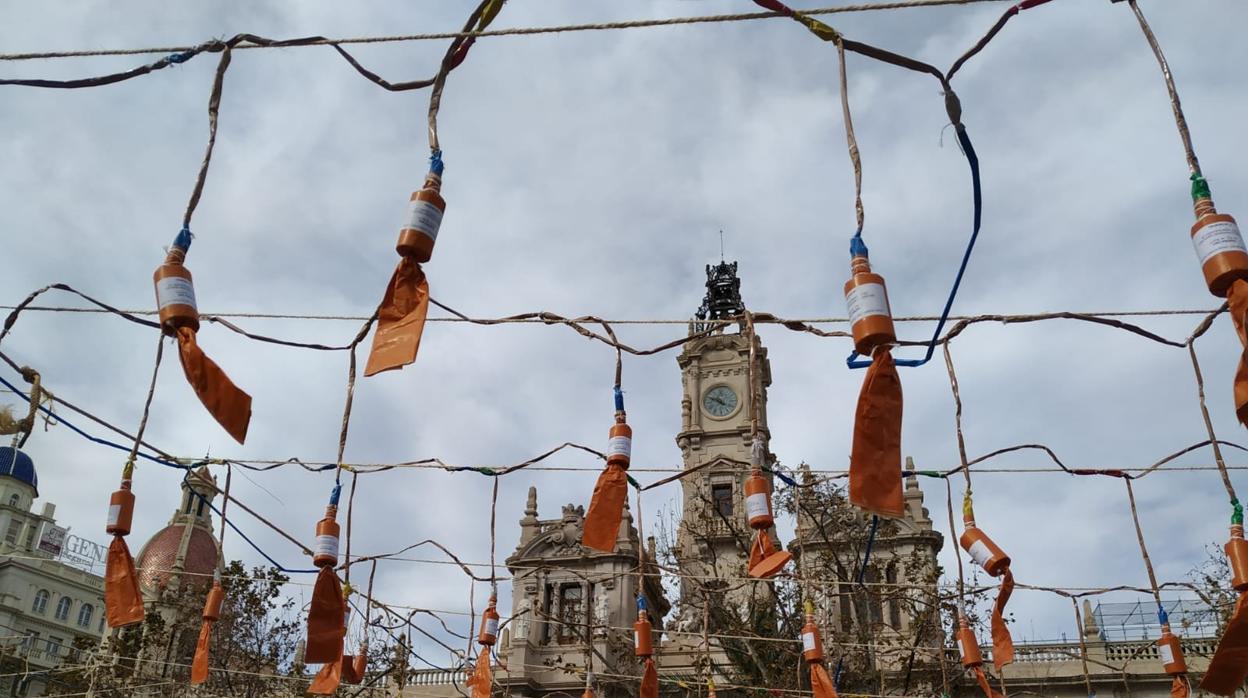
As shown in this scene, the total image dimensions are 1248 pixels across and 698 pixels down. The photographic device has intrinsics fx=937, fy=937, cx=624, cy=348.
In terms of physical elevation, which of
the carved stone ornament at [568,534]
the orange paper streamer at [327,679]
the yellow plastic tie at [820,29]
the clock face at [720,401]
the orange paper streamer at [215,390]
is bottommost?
the orange paper streamer at [327,679]

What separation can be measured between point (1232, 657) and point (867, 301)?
9.45 feet

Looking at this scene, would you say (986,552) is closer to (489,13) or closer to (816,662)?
(816,662)

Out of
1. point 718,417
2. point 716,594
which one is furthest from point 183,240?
point 718,417

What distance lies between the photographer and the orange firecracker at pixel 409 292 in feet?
15.9

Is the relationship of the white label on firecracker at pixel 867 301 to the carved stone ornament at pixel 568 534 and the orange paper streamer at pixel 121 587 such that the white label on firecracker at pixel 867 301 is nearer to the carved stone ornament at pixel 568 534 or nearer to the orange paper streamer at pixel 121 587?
the orange paper streamer at pixel 121 587

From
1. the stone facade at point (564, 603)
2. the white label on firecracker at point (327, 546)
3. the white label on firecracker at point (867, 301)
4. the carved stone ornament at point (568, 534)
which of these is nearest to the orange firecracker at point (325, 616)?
the white label on firecracker at point (327, 546)

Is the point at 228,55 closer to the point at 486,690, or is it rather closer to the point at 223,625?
the point at 486,690

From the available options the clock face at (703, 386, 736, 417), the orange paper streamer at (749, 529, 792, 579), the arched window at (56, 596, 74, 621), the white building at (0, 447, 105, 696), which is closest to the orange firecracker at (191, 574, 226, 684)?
the orange paper streamer at (749, 529, 792, 579)

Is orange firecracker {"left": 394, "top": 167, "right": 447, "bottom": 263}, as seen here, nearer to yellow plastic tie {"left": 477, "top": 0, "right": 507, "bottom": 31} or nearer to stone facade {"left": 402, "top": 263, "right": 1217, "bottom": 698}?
yellow plastic tie {"left": 477, "top": 0, "right": 507, "bottom": 31}

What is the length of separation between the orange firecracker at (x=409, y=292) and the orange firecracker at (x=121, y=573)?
119 inches

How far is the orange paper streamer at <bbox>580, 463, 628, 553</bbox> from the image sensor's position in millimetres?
6477

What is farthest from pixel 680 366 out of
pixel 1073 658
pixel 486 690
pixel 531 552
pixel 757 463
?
pixel 757 463

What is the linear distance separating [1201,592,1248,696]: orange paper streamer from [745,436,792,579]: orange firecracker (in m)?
2.39

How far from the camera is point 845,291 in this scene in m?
4.54
